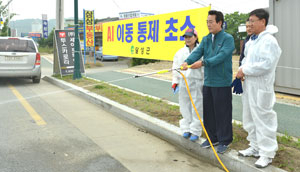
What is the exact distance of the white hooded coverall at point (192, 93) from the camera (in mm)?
4316

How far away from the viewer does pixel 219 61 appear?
12.4 ft

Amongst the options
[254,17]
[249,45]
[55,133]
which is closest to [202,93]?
[249,45]

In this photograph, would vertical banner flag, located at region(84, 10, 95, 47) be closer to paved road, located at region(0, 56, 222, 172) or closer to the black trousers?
paved road, located at region(0, 56, 222, 172)

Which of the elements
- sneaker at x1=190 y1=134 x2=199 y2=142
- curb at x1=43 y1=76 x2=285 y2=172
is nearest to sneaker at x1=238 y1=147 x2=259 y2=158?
curb at x1=43 y1=76 x2=285 y2=172

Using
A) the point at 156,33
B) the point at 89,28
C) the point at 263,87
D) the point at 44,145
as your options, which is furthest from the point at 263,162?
the point at 89,28

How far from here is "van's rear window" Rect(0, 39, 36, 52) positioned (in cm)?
1067

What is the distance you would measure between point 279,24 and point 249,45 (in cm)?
472

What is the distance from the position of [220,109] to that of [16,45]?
898 centimetres

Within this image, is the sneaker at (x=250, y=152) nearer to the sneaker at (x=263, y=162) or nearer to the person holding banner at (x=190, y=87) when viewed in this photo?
the sneaker at (x=263, y=162)

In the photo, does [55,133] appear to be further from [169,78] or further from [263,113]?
[169,78]

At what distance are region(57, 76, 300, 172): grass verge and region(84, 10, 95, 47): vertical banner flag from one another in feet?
33.4

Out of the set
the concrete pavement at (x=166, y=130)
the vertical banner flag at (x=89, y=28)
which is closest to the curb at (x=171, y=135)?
the concrete pavement at (x=166, y=130)

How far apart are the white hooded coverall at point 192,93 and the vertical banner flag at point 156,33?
15.4ft

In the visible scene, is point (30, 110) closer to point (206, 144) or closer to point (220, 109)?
point (206, 144)
